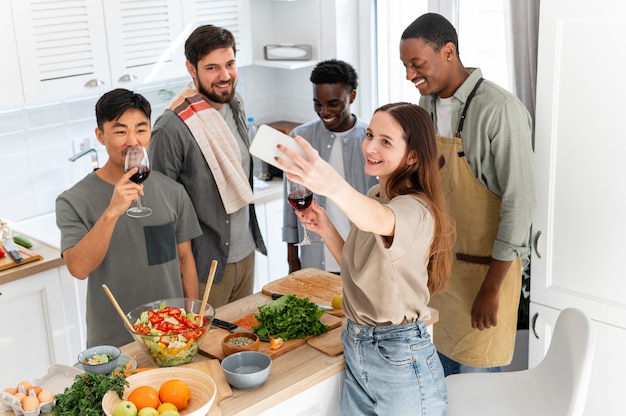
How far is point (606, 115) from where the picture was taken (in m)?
2.49

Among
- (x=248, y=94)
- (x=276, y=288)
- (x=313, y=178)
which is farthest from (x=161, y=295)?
(x=248, y=94)

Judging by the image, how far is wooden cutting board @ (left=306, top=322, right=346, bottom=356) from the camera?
6.94ft

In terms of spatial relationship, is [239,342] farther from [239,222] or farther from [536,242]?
[536,242]

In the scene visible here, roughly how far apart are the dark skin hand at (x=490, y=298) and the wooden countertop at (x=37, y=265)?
1696 mm

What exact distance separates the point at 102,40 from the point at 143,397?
2242mm

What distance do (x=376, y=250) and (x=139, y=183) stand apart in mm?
795

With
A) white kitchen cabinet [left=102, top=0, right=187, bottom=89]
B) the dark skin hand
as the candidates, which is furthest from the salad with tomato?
white kitchen cabinet [left=102, top=0, right=187, bottom=89]

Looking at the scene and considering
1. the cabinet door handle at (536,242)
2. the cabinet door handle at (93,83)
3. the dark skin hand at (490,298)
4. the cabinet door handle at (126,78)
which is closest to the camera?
the dark skin hand at (490,298)

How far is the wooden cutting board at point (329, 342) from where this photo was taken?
212 centimetres

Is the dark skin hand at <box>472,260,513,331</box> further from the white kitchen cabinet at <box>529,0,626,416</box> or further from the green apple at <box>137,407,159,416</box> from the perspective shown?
the green apple at <box>137,407,159,416</box>

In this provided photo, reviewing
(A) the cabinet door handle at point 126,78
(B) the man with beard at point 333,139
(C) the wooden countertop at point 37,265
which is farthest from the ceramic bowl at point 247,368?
(A) the cabinet door handle at point 126,78

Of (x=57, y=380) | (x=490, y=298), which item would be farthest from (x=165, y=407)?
(x=490, y=298)

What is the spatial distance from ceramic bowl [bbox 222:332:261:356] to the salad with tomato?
0.08 m

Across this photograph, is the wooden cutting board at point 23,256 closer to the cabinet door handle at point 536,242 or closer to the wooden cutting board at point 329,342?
the wooden cutting board at point 329,342
